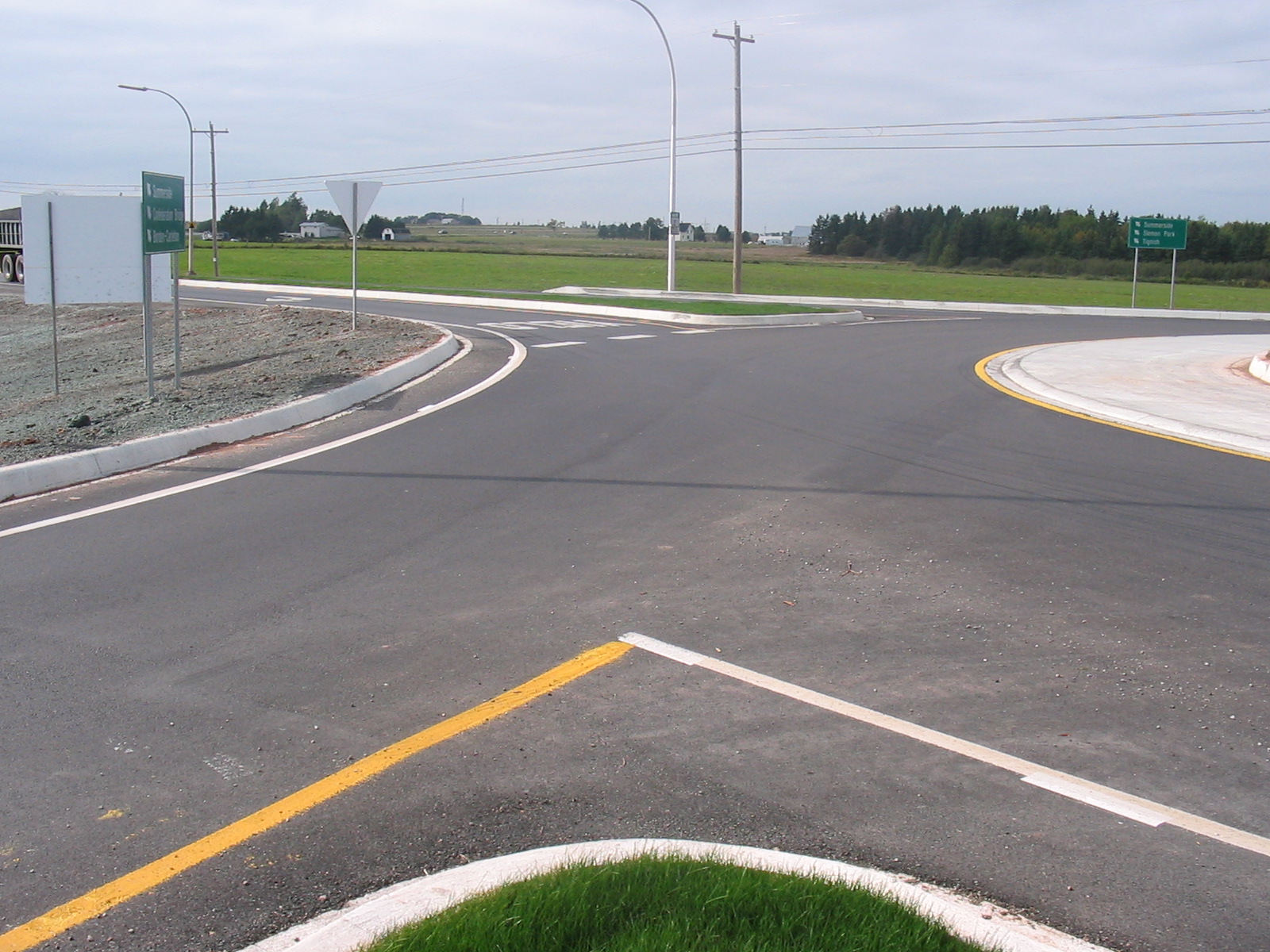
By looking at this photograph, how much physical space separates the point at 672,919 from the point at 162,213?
1173 centimetres

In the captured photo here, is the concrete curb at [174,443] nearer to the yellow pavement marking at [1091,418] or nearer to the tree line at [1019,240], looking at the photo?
the yellow pavement marking at [1091,418]

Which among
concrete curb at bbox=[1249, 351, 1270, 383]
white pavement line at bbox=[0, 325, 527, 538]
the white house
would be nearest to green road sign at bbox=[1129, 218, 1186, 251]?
concrete curb at bbox=[1249, 351, 1270, 383]

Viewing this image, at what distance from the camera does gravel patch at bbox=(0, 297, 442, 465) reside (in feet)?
38.5

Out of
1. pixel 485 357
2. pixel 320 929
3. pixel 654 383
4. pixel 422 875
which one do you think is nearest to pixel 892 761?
pixel 422 875

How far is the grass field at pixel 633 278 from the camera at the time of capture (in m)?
51.9

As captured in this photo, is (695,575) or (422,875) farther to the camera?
(695,575)

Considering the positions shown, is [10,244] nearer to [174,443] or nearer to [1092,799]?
[174,443]

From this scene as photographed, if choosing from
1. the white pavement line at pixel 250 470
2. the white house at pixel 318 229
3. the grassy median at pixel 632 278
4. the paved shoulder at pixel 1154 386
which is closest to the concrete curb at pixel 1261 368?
the paved shoulder at pixel 1154 386

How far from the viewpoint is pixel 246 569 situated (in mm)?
6879

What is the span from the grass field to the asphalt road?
3323 centimetres

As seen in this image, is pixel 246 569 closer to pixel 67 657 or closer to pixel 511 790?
pixel 67 657

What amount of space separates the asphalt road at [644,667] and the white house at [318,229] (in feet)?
560

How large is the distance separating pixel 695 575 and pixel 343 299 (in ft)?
97.7

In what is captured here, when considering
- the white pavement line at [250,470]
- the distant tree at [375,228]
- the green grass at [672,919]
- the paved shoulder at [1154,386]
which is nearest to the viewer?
the green grass at [672,919]
